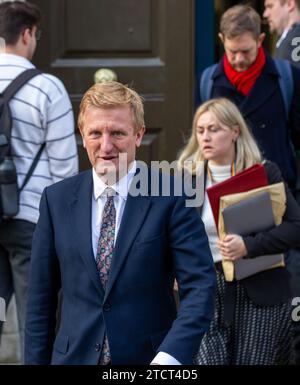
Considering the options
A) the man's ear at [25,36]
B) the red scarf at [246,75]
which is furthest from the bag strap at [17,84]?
the red scarf at [246,75]

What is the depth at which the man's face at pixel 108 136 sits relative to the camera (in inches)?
138

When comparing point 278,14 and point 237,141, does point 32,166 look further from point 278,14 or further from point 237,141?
point 278,14

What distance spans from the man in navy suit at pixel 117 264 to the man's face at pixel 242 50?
2334 millimetres

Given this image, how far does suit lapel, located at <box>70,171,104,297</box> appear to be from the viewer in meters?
3.52

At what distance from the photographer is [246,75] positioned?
591cm

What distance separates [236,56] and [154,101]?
0.82 metres

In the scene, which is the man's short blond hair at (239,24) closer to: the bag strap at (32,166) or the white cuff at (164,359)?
the bag strap at (32,166)

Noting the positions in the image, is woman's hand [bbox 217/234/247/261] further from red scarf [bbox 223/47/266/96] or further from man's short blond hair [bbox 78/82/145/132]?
man's short blond hair [bbox 78/82/145/132]

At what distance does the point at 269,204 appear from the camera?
4988mm

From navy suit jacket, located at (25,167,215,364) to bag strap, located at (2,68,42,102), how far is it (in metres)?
1.55

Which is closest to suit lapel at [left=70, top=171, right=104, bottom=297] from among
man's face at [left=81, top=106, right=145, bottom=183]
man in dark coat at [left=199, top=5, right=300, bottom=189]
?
man's face at [left=81, top=106, right=145, bottom=183]

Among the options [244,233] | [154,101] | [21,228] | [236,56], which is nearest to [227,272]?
[244,233]

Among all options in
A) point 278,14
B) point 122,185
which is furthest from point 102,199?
point 278,14
